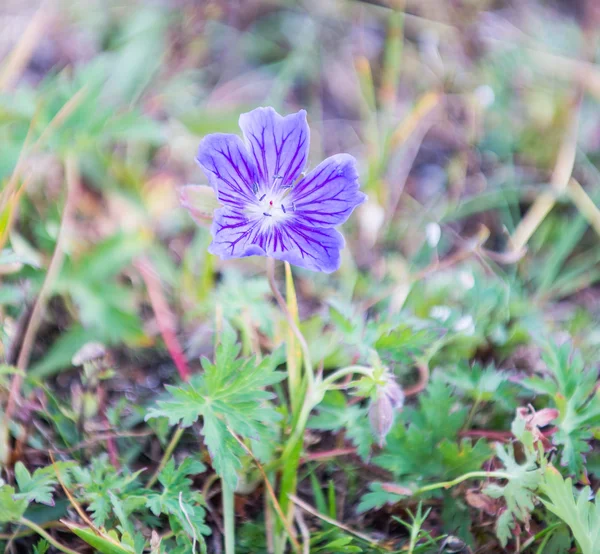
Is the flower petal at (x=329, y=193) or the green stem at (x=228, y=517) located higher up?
the flower petal at (x=329, y=193)

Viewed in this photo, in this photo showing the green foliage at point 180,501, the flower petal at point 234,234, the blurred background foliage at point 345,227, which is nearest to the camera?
the flower petal at point 234,234

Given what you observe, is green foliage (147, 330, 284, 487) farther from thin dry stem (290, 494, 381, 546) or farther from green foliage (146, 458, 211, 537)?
thin dry stem (290, 494, 381, 546)

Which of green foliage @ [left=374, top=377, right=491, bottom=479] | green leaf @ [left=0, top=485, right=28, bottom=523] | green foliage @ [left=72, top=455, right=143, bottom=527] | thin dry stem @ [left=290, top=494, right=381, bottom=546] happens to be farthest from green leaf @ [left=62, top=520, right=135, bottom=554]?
green foliage @ [left=374, top=377, right=491, bottom=479]

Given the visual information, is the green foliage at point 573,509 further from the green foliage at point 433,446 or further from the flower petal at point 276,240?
the flower petal at point 276,240

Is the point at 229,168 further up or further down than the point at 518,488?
further up

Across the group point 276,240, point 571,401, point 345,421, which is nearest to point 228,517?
point 345,421

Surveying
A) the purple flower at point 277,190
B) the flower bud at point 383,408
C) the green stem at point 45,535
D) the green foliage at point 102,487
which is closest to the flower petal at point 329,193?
the purple flower at point 277,190

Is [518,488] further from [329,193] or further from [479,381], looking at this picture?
[329,193]
